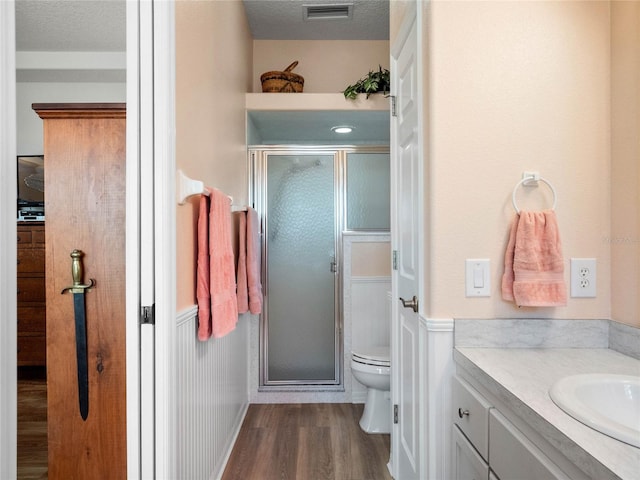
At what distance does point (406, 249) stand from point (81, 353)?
1.42 meters

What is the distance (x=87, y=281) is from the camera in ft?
5.17

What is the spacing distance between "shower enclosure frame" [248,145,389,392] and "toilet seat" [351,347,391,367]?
364 millimetres

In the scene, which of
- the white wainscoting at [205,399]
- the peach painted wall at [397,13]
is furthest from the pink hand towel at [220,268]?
the peach painted wall at [397,13]

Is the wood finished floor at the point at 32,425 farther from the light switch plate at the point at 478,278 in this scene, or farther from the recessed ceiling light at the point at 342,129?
the recessed ceiling light at the point at 342,129

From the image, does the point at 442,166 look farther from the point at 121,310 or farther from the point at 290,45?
the point at 290,45

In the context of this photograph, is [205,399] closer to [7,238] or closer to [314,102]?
[7,238]

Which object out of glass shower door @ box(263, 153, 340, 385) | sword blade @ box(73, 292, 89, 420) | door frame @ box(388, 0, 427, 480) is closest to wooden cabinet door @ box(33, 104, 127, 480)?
sword blade @ box(73, 292, 89, 420)

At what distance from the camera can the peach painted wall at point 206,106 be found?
1521mm

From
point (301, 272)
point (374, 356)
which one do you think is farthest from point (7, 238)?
point (301, 272)

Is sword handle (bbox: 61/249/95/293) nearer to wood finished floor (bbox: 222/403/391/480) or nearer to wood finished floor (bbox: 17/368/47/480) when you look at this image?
wood finished floor (bbox: 17/368/47/480)

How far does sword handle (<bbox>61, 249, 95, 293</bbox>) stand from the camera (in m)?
1.55

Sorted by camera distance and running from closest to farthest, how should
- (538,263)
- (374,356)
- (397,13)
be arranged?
(538,263) < (397,13) < (374,356)

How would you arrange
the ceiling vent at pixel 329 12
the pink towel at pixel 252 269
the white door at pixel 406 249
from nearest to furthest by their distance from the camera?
the white door at pixel 406 249 → the pink towel at pixel 252 269 → the ceiling vent at pixel 329 12

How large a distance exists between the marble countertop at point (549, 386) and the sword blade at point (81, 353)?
1.41 metres
